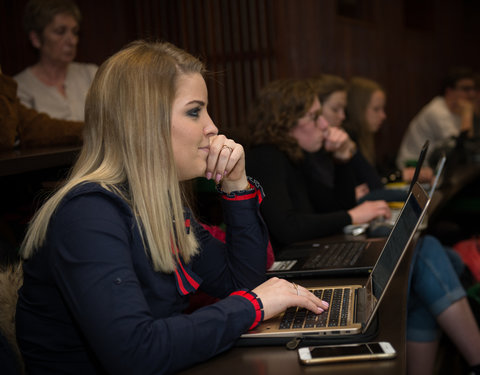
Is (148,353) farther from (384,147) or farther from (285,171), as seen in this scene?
(384,147)

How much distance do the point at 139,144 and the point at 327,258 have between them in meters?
0.78

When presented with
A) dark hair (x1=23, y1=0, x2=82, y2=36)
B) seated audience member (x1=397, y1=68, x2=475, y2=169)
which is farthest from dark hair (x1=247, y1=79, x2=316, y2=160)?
seated audience member (x1=397, y1=68, x2=475, y2=169)

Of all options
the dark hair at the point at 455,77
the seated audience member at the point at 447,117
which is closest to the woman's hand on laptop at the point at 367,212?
the seated audience member at the point at 447,117

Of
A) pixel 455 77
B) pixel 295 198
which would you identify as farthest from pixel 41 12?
pixel 455 77

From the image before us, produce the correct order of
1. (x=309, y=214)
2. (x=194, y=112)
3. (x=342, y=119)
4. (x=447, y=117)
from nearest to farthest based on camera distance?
(x=194, y=112) < (x=309, y=214) < (x=342, y=119) < (x=447, y=117)

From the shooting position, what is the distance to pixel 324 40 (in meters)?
4.29

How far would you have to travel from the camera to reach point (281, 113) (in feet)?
7.65

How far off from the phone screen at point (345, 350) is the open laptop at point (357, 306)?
5cm

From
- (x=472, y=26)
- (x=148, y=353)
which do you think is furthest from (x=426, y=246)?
(x=472, y=26)

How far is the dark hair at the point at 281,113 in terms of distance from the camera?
228 cm

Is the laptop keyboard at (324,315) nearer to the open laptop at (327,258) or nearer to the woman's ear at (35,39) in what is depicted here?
the open laptop at (327,258)

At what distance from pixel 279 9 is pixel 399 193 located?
1703mm

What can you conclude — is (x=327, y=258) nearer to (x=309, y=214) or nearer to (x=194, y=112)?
(x=309, y=214)

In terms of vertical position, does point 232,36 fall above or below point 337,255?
above
